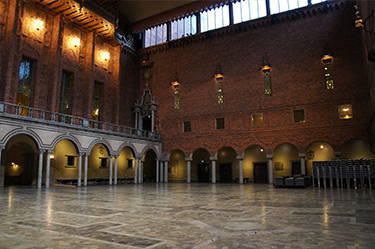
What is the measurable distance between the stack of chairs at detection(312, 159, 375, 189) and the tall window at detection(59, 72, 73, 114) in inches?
823

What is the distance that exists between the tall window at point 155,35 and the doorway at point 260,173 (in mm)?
17437

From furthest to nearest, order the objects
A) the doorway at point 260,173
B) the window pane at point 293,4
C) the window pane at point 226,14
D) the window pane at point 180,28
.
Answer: the window pane at point 180,28 → the window pane at point 226,14 → the doorway at point 260,173 → the window pane at point 293,4

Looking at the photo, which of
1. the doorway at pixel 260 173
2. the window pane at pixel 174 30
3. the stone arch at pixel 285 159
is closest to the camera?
the stone arch at pixel 285 159

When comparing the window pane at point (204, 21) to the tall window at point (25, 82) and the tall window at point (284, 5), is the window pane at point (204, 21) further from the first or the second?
the tall window at point (25, 82)

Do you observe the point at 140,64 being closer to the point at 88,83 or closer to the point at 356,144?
the point at 88,83

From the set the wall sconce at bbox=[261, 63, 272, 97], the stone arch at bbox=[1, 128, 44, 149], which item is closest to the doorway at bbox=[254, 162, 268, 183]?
the wall sconce at bbox=[261, 63, 272, 97]

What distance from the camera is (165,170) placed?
29.5 m

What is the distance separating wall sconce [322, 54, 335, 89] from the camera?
74.5ft

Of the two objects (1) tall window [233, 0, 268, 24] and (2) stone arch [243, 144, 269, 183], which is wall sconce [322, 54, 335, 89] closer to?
(1) tall window [233, 0, 268, 24]

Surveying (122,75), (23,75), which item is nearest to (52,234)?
(23,75)

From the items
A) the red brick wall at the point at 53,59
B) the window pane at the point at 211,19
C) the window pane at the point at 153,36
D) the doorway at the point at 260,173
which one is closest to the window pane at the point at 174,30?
the window pane at the point at 153,36

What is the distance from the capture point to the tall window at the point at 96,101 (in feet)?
90.0

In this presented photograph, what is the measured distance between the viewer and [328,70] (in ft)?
75.2

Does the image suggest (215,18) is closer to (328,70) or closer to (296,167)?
(328,70)
